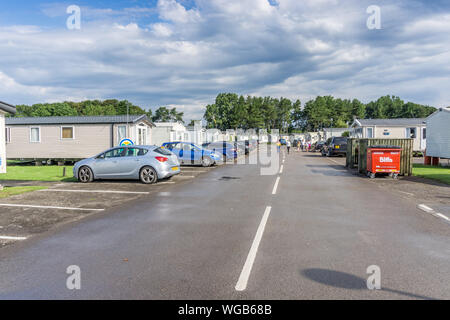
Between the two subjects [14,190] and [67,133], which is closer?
[14,190]

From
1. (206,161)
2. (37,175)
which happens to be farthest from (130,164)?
(206,161)

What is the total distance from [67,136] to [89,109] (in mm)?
85020

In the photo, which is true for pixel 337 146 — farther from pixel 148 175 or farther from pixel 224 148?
pixel 148 175

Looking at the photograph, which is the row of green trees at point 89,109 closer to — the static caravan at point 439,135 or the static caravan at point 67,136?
the static caravan at point 67,136

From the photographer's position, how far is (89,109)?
105m

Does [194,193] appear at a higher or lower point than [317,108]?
lower

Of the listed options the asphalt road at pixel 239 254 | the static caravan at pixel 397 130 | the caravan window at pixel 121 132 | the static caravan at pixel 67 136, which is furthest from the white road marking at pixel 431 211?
the static caravan at pixel 397 130

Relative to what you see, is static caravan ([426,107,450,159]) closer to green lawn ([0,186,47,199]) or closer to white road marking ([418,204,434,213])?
white road marking ([418,204,434,213])

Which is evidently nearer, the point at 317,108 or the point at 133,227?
the point at 133,227

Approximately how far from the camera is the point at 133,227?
281 inches

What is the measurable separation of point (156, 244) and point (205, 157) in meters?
17.0

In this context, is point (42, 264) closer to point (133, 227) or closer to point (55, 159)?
point (133, 227)

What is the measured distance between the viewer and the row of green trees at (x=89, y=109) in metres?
103
